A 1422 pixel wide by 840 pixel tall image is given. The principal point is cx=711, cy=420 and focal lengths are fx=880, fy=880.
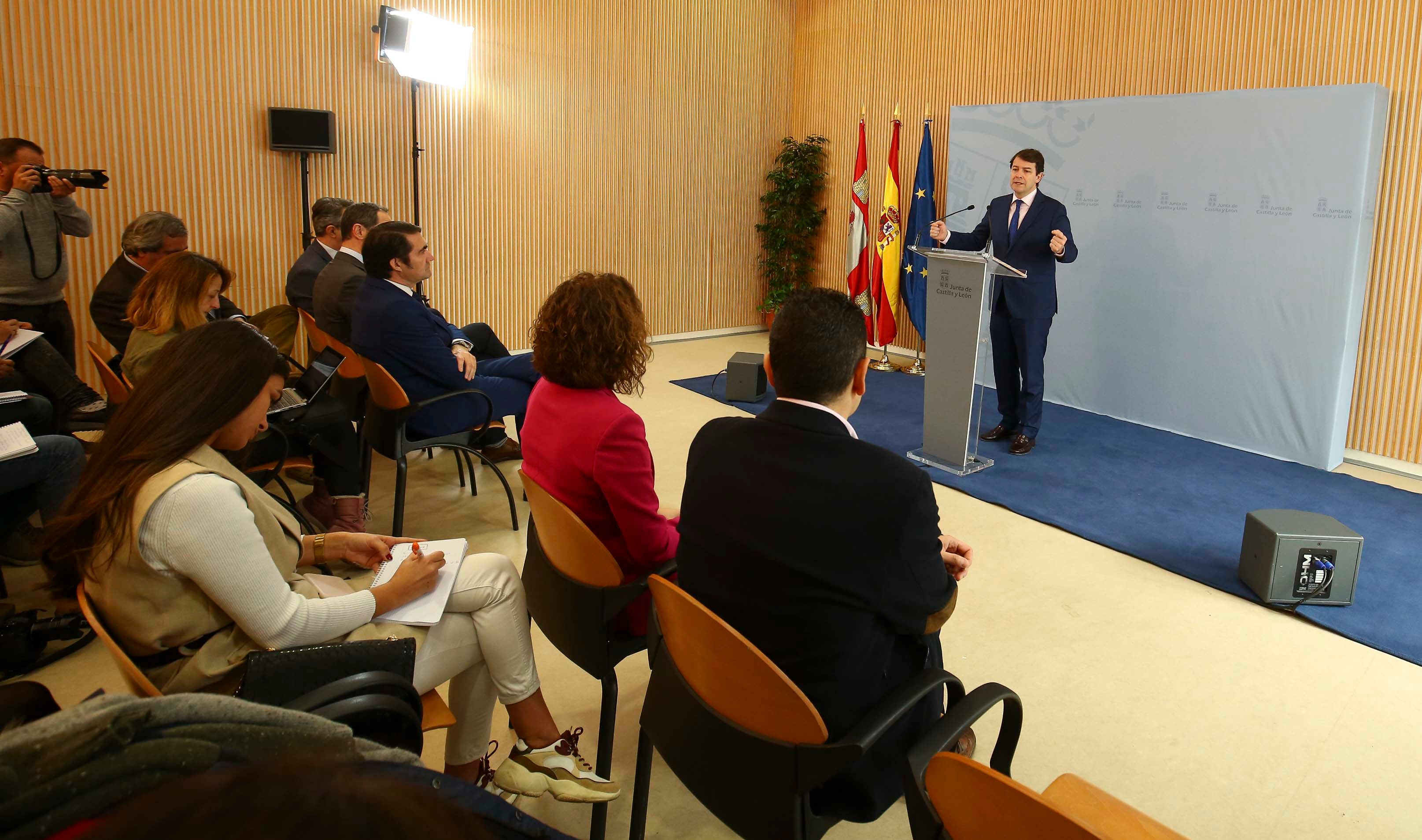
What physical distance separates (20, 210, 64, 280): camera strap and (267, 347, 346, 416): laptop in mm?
1695

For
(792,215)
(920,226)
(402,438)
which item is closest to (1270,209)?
(920,226)

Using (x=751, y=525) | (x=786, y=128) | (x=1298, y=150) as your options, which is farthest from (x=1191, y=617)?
(x=786, y=128)

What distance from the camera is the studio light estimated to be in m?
6.27

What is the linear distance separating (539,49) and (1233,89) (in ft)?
17.1

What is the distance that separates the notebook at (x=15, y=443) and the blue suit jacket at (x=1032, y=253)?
4611mm

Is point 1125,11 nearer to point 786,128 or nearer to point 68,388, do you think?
point 786,128

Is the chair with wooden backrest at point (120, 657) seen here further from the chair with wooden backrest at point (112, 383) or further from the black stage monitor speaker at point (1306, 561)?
the black stage monitor speaker at point (1306, 561)

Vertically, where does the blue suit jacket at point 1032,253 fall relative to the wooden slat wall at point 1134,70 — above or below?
below

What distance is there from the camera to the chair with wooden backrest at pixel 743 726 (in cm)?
149

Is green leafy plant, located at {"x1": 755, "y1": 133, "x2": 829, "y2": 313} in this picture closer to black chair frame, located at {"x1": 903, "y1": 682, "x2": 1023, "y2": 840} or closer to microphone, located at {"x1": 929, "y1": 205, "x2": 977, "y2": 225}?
microphone, located at {"x1": 929, "y1": 205, "x2": 977, "y2": 225}

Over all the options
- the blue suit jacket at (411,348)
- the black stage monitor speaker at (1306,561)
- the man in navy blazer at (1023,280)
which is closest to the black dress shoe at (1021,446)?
the man in navy blazer at (1023,280)

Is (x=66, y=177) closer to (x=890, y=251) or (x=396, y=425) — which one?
(x=396, y=425)

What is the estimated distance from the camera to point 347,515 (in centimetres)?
380

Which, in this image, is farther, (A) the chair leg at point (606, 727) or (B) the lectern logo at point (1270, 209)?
(B) the lectern logo at point (1270, 209)
